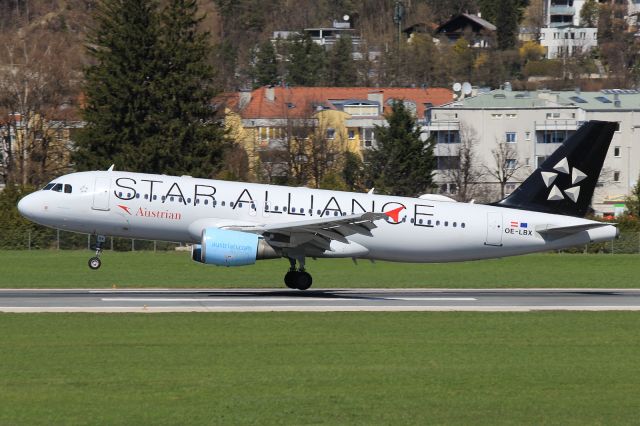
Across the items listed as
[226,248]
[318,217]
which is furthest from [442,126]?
[226,248]

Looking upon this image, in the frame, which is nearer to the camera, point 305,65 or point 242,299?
point 242,299

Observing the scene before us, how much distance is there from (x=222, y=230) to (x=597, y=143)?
46.0 ft

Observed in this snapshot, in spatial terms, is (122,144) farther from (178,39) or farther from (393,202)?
(393,202)

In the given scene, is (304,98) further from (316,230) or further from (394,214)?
(316,230)

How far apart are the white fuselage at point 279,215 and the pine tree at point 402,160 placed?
5559 centimetres

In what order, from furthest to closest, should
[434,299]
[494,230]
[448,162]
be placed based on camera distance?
1. [448,162]
2. [494,230]
3. [434,299]

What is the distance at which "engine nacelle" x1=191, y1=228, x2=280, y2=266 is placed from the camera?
128 ft

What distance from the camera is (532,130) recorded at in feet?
451

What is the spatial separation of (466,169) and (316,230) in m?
70.2

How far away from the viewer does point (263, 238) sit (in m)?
40.3

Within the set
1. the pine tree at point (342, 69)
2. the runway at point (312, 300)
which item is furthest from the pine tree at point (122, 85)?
the pine tree at point (342, 69)
